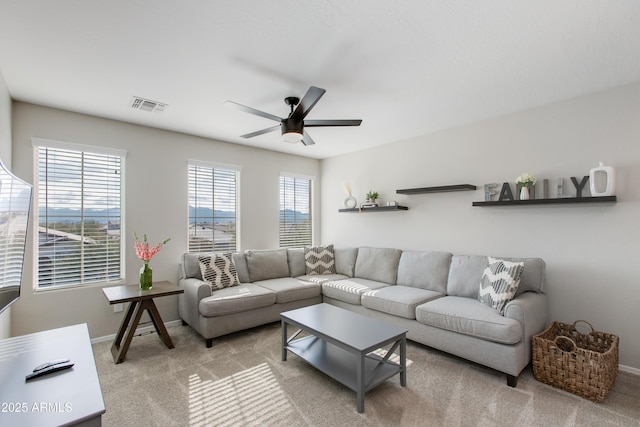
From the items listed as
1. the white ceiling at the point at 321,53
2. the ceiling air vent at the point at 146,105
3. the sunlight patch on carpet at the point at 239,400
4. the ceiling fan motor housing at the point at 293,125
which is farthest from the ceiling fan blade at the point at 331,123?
the sunlight patch on carpet at the point at 239,400

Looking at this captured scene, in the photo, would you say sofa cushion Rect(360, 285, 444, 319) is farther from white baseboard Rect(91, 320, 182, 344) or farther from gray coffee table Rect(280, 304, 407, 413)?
white baseboard Rect(91, 320, 182, 344)

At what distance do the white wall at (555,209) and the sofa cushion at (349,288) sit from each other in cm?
82

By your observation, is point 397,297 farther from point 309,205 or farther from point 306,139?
point 309,205

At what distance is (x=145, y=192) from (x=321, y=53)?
2847 mm

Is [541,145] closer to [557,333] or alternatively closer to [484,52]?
[484,52]

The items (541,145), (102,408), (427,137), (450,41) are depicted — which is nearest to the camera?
(102,408)

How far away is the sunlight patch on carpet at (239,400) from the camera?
2.04m

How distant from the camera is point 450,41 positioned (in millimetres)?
2062

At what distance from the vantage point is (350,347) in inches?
86.1

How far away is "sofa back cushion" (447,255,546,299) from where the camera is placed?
116 inches

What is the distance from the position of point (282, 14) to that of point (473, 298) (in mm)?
3182

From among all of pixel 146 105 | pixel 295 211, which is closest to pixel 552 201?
pixel 295 211

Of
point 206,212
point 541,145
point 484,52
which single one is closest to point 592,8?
point 484,52

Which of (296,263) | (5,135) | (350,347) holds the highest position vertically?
(5,135)
